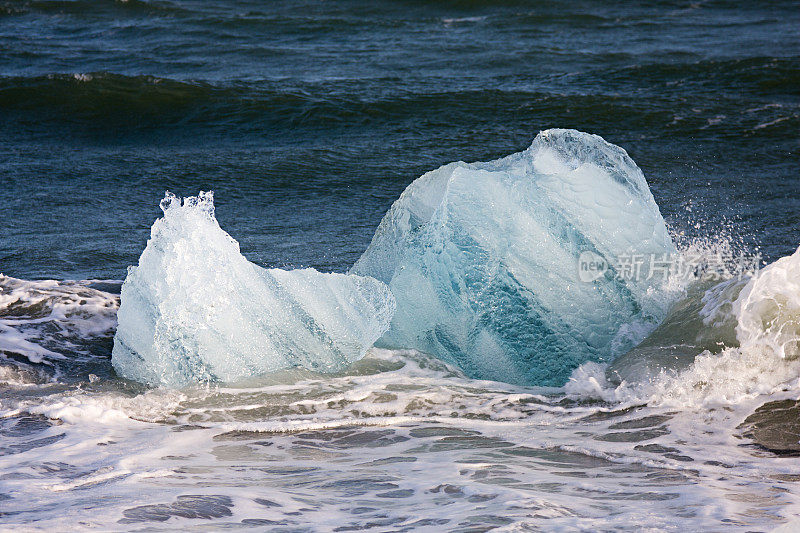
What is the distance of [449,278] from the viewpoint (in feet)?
15.6

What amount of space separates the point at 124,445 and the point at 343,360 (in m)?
1.31

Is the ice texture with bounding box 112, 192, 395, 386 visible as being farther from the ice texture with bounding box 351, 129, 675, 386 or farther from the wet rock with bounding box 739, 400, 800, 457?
the wet rock with bounding box 739, 400, 800, 457

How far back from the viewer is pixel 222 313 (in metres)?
4.49

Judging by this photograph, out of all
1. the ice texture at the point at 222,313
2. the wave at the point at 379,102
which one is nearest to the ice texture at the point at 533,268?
the ice texture at the point at 222,313

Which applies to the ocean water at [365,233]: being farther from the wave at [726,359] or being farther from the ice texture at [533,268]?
the ice texture at [533,268]

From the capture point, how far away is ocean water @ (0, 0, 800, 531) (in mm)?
3227

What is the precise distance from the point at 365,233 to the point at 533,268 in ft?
8.35

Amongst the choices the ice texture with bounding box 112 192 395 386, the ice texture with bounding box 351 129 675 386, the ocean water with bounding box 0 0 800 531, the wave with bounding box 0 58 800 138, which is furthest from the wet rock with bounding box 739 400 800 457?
the wave with bounding box 0 58 800 138

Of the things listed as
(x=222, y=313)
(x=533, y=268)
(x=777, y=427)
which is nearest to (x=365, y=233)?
(x=533, y=268)

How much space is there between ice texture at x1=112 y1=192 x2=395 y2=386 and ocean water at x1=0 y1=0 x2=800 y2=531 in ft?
0.42

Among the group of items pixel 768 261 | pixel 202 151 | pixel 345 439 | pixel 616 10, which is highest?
pixel 616 10

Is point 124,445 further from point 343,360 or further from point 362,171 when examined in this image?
point 362,171

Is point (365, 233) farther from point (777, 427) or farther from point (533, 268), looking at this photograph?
point (777, 427)

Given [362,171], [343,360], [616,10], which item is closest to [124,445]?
[343,360]
